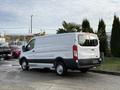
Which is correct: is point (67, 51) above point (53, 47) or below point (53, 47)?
below

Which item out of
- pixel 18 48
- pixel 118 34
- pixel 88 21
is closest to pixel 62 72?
pixel 118 34

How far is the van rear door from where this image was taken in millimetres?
13180

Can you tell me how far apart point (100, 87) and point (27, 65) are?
7.35 meters

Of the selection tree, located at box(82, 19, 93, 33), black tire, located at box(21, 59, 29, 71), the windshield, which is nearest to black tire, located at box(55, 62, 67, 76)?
the windshield

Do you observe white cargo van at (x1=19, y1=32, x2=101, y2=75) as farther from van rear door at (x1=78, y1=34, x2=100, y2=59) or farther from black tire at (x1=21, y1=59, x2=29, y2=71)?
black tire at (x1=21, y1=59, x2=29, y2=71)

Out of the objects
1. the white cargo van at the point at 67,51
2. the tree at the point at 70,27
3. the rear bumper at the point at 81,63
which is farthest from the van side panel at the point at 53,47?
the tree at the point at 70,27

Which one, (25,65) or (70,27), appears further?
(70,27)

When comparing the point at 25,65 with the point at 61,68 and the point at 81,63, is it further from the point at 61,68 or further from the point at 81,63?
the point at 81,63

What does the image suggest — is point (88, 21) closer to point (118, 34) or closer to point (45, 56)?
point (118, 34)

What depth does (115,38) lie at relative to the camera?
952 inches

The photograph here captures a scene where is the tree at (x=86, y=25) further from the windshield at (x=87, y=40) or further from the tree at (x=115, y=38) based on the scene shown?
the windshield at (x=87, y=40)

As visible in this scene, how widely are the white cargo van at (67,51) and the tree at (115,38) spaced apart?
9577 mm

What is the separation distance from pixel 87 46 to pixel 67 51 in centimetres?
104

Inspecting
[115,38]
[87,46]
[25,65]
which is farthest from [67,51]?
[115,38]
